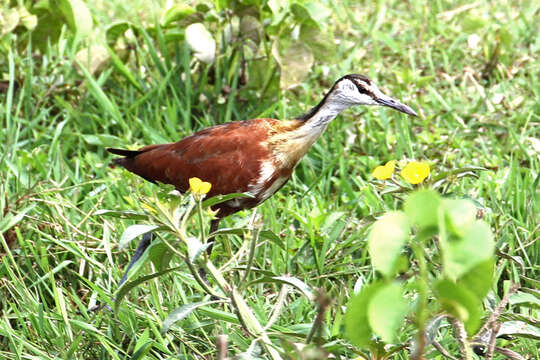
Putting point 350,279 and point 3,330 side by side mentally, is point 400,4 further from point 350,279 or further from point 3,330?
point 3,330

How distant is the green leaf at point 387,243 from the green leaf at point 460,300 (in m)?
0.08

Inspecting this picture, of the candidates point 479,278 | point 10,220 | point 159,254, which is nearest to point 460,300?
point 479,278

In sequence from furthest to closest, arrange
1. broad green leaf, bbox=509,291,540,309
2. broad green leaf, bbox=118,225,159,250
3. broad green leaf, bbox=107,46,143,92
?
broad green leaf, bbox=107,46,143,92 < broad green leaf, bbox=509,291,540,309 < broad green leaf, bbox=118,225,159,250

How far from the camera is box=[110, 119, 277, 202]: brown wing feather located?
282cm

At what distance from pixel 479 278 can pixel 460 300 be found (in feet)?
0.14

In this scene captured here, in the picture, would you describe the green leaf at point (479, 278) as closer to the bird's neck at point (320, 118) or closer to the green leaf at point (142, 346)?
the green leaf at point (142, 346)

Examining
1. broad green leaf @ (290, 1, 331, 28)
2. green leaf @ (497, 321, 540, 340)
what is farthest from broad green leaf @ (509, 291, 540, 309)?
broad green leaf @ (290, 1, 331, 28)

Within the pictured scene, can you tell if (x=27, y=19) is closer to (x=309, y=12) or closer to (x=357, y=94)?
(x=309, y=12)

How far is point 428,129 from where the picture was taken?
3.88 metres

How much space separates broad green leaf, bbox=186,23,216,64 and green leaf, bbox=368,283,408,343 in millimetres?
2586

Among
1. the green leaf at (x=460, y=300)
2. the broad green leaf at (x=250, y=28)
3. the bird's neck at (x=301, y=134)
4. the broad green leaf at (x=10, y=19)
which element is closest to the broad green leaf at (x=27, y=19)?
the broad green leaf at (x=10, y=19)

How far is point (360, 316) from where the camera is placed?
133 centimetres

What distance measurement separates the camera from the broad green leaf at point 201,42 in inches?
144

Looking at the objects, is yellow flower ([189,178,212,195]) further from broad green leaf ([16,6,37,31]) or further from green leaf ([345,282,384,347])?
broad green leaf ([16,6,37,31])
